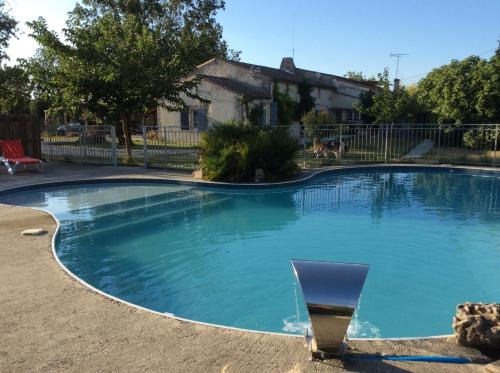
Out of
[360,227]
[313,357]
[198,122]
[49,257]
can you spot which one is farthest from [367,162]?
[313,357]

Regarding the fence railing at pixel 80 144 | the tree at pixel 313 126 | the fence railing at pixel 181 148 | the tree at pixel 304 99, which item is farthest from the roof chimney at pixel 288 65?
the fence railing at pixel 80 144

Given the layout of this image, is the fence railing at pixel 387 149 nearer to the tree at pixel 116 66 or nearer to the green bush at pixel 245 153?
the green bush at pixel 245 153

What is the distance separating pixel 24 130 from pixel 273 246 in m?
14.0

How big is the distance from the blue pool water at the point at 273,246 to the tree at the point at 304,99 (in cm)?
1965

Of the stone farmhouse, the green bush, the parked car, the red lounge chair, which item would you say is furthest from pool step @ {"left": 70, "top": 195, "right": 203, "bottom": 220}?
the stone farmhouse

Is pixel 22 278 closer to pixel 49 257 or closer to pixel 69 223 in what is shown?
pixel 49 257

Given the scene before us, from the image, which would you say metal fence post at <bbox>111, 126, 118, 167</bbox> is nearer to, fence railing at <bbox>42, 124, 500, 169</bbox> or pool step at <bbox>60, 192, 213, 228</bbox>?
fence railing at <bbox>42, 124, 500, 169</bbox>

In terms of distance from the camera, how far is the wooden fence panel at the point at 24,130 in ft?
57.8

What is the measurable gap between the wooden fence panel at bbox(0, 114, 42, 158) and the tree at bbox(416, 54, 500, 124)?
68.5 ft

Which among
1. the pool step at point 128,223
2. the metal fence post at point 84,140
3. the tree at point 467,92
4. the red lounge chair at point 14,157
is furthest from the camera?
the tree at point 467,92

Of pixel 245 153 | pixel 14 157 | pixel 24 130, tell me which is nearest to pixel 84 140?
pixel 24 130

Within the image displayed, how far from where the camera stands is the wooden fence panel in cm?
1762

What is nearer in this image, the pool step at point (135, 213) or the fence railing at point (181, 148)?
the pool step at point (135, 213)

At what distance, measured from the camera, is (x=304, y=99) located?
111 feet
